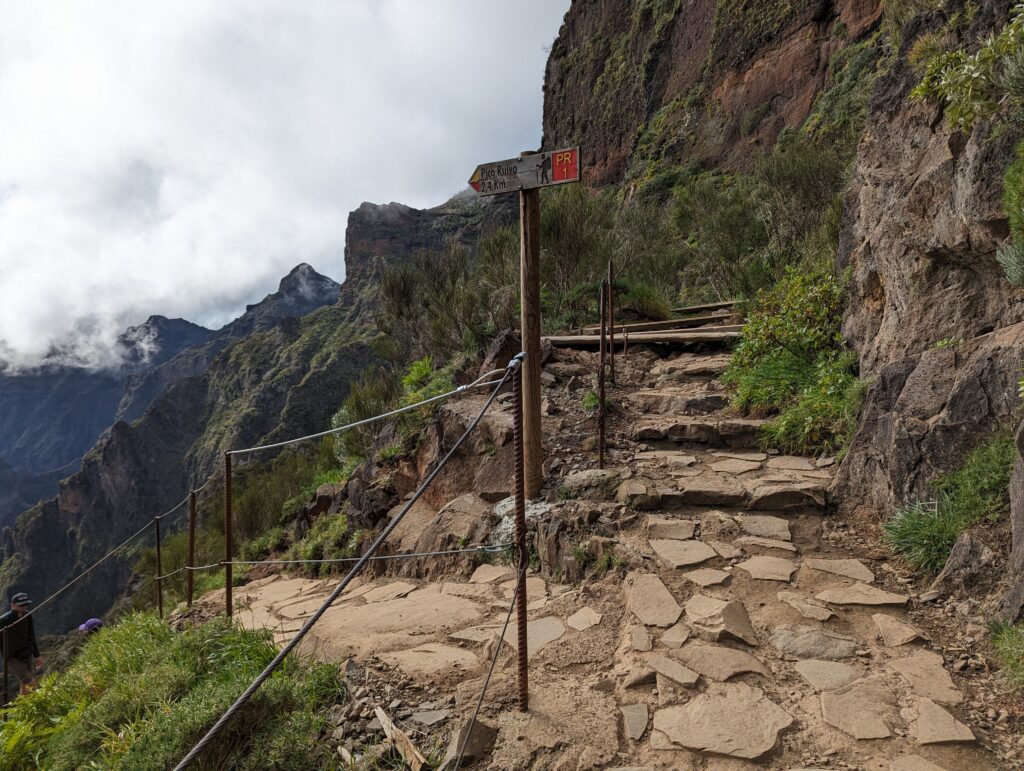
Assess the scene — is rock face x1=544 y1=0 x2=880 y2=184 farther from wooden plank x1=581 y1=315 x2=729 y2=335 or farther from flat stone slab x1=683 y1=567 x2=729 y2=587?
flat stone slab x1=683 y1=567 x2=729 y2=587

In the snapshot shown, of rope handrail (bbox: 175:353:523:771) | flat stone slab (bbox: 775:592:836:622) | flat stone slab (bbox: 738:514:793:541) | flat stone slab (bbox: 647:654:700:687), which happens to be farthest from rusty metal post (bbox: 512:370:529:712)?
flat stone slab (bbox: 738:514:793:541)

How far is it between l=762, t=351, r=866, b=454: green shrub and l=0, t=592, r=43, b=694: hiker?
839 centimetres

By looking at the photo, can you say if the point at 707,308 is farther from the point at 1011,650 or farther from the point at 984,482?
the point at 1011,650

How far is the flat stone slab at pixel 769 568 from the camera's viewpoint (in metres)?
3.21

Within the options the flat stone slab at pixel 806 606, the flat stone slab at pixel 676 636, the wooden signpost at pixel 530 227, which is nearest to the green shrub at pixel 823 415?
the flat stone slab at pixel 806 606

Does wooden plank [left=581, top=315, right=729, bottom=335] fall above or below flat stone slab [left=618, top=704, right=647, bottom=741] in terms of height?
above

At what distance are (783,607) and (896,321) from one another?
285cm

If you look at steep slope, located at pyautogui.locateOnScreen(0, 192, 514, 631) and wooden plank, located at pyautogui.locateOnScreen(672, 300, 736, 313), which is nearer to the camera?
wooden plank, located at pyautogui.locateOnScreen(672, 300, 736, 313)

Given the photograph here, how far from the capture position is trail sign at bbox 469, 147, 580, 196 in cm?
397

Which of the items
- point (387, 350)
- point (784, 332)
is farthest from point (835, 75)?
point (784, 332)

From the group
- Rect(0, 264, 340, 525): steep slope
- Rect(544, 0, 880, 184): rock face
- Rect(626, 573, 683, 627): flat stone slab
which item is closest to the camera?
Rect(626, 573, 683, 627): flat stone slab

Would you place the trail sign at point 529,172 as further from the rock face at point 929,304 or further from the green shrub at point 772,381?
the green shrub at point 772,381

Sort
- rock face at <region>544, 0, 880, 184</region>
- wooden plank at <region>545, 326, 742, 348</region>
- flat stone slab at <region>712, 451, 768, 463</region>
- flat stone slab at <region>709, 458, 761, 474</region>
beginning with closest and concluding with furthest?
flat stone slab at <region>709, 458, 761, 474</region>, flat stone slab at <region>712, 451, 768, 463</region>, wooden plank at <region>545, 326, 742, 348</region>, rock face at <region>544, 0, 880, 184</region>

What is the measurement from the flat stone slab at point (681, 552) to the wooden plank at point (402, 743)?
1900mm
